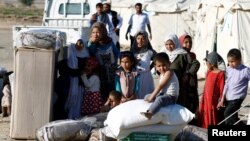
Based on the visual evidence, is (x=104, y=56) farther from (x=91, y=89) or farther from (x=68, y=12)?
(x=68, y=12)

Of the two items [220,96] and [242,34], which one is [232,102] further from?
[242,34]

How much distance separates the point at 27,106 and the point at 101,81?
106cm

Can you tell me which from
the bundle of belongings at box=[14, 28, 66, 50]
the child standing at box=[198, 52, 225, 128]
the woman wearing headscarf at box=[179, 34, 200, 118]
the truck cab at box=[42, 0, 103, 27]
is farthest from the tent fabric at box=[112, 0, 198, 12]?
the bundle of belongings at box=[14, 28, 66, 50]

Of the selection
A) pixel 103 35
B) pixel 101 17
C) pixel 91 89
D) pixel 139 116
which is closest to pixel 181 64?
pixel 103 35

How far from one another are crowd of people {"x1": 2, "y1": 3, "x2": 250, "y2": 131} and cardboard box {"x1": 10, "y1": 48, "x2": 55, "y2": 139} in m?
0.35

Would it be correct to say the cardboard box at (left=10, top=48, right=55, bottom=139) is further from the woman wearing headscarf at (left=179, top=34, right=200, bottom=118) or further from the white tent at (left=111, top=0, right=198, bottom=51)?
the white tent at (left=111, top=0, right=198, bottom=51)

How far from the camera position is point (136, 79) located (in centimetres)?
1005

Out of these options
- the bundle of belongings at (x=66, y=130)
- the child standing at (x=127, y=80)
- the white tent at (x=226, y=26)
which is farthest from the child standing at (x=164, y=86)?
the white tent at (x=226, y=26)

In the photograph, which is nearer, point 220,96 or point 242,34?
point 220,96

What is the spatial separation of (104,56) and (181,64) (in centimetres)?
101

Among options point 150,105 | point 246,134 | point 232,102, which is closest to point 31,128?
point 150,105

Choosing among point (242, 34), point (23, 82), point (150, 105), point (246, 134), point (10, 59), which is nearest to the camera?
point (246, 134)

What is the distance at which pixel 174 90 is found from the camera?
30.5 feet

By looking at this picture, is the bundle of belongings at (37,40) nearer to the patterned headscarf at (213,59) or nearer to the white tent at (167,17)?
the patterned headscarf at (213,59)
